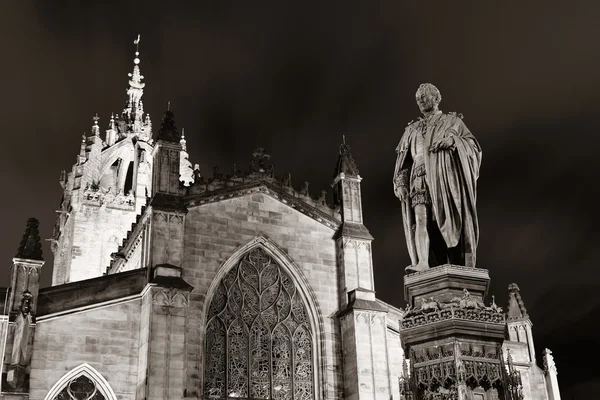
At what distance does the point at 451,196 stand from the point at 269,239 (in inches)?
599

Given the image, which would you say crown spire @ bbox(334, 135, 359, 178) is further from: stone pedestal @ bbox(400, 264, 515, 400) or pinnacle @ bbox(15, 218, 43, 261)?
stone pedestal @ bbox(400, 264, 515, 400)

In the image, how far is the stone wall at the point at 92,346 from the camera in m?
17.5

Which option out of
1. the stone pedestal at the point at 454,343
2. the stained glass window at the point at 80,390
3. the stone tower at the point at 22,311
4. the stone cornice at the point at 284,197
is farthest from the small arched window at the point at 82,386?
the stone pedestal at the point at 454,343

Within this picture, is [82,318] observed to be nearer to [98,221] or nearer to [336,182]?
[336,182]

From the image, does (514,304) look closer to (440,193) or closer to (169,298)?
(169,298)

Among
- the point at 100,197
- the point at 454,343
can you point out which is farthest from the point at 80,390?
the point at 100,197

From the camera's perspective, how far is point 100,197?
1319 inches

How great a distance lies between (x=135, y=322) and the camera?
18.9m

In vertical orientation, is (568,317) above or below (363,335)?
above

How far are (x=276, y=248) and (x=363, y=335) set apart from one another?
12.0 feet

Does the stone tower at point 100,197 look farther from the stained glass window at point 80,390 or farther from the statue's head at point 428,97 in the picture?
the statue's head at point 428,97

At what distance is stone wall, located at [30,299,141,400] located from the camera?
17528mm

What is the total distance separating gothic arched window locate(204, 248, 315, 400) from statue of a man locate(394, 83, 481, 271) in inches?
546


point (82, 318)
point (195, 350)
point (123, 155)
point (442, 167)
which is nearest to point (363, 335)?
point (195, 350)
